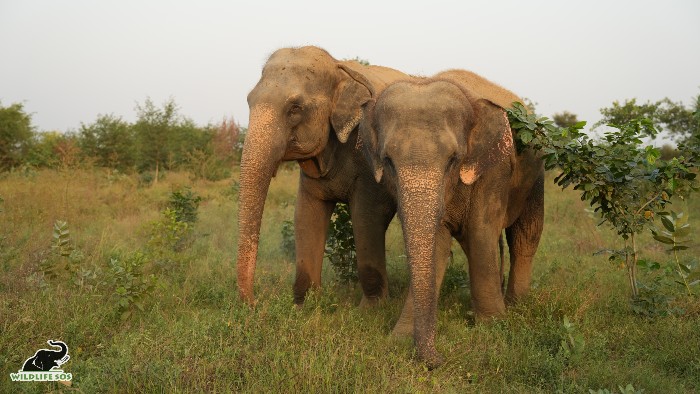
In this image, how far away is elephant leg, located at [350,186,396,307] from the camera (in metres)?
6.04

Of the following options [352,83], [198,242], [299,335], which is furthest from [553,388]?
[198,242]

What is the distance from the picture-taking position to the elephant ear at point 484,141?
4.80 metres

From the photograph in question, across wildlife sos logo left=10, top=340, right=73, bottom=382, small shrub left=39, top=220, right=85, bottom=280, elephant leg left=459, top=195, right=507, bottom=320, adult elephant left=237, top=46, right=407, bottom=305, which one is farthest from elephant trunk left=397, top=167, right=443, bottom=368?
small shrub left=39, top=220, right=85, bottom=280

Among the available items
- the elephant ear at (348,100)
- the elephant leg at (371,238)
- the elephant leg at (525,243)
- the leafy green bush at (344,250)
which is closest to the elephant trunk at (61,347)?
the elephant leg at (371,238)

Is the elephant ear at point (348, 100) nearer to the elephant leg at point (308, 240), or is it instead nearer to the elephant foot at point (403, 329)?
the elephant leg at point (308, 240)

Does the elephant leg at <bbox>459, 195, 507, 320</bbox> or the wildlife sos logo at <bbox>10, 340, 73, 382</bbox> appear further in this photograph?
the elephant leg at <bbox>459, 195, 507, 320</bbox>

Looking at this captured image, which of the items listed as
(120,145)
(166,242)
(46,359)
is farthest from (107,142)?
(46,359)

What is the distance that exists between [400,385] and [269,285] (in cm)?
326

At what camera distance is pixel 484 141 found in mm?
4844

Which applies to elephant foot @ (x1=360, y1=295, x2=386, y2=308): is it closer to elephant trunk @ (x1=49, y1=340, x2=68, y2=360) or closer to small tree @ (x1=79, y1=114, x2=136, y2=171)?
elephant trunk @ (x1=49, y1=340, x2=68, y2=360)

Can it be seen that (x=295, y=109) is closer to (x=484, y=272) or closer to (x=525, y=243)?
(x=484, y=272)

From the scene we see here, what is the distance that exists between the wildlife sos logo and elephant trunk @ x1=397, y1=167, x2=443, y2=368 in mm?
2270

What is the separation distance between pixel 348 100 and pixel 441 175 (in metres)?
2.06

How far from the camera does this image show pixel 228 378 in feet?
12.4
